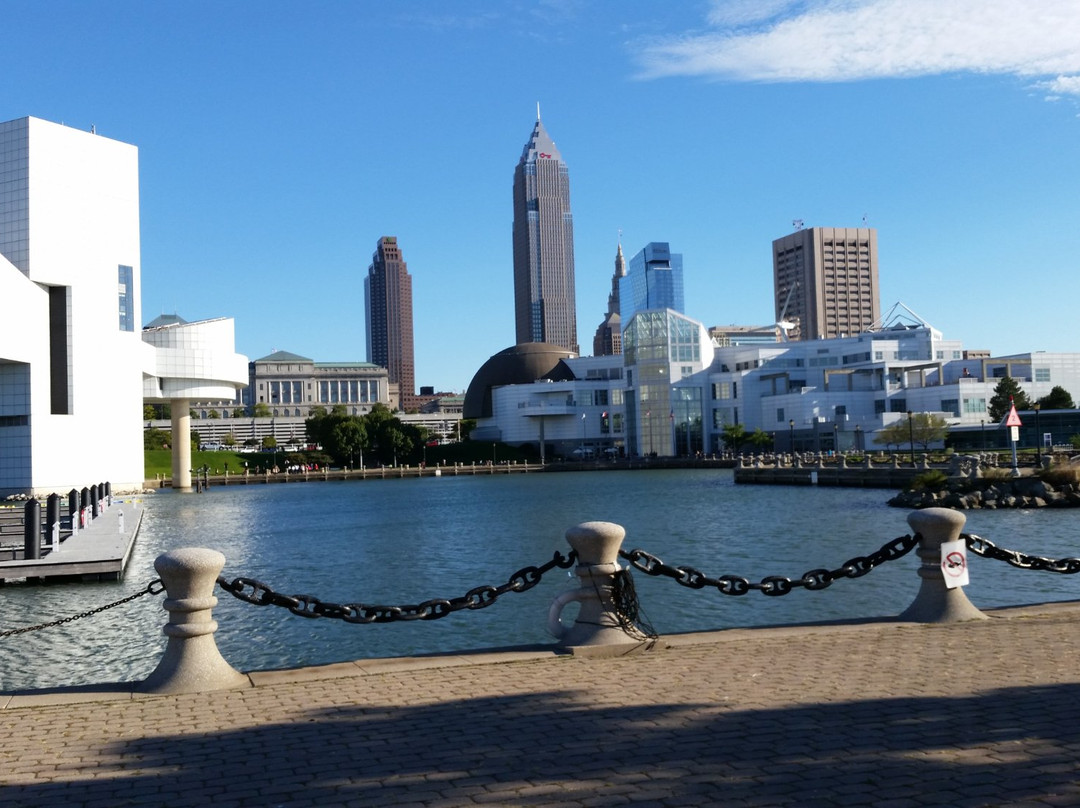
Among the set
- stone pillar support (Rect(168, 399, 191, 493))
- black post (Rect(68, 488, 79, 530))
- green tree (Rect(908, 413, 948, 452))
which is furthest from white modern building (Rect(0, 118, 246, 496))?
green tree (Rect(908, 413, 948, 452))

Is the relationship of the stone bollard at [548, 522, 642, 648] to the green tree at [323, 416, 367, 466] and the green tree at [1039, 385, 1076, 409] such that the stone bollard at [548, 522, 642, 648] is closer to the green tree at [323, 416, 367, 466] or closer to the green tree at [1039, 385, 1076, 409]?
the green tree at [1039, 385, 1076, 409]

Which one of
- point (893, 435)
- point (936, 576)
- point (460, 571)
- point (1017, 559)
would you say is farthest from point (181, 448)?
point (936, 576)

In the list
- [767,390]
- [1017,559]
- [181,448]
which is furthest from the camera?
[767,390]

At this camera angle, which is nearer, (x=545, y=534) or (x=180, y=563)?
(x=180, y=563)

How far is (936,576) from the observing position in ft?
40.7

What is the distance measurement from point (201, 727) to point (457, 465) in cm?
13924

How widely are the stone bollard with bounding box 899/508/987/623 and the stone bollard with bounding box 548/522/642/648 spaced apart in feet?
11.7

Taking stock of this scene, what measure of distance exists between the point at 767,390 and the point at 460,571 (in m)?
112

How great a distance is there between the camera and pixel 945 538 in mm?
12312

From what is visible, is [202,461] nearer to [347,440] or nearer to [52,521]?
[347,440]

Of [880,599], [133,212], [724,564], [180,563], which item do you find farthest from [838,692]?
[133,212]

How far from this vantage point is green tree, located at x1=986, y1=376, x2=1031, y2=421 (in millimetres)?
114188

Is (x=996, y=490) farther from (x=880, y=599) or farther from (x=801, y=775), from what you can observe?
(x=801, y=775)

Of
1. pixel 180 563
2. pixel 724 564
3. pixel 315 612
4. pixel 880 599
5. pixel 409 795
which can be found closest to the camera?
pixel 409 795
